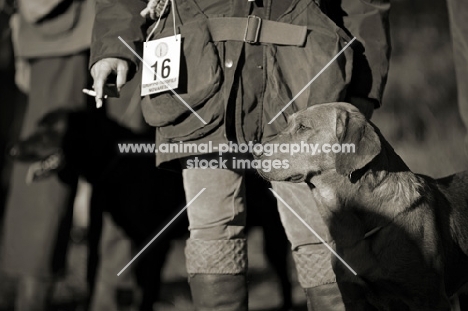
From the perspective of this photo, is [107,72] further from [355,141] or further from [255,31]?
[355,141]

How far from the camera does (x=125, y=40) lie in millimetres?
3035

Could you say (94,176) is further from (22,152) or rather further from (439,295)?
(439,295)

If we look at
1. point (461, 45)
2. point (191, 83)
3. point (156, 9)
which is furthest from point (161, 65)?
point (461, 45)

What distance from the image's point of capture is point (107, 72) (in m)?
3.03

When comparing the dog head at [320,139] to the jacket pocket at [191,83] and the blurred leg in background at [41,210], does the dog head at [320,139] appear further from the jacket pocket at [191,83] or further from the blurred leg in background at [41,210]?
the blurred leg in background at [41,210]

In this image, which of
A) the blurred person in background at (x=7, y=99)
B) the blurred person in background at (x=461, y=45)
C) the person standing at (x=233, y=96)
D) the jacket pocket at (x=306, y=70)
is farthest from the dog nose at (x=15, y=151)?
the blurred person in background at (x=461, y=45)

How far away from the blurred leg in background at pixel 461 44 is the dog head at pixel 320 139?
3.20ft

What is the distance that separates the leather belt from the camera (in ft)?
9.62

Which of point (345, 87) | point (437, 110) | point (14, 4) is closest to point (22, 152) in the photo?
point (14, 4)

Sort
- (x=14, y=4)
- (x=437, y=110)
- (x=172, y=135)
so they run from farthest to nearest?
(x=437, y=110)
(x=14, y=4)
(x=172, y=135)

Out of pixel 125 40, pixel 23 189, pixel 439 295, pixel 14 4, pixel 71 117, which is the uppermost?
pixel 14 4

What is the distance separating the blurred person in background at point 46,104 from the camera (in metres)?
3.71

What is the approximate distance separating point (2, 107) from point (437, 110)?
2.57 metres

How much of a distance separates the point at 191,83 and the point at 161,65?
13cm
